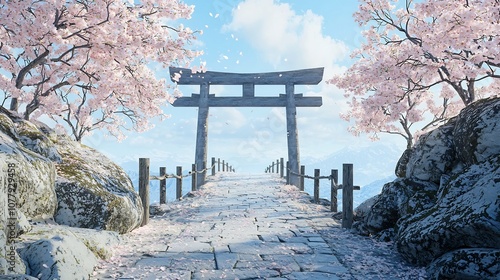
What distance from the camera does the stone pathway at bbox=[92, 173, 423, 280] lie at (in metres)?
3.94

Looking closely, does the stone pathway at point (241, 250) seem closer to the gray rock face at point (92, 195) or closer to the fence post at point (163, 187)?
the gray rock face at point (92, 195)

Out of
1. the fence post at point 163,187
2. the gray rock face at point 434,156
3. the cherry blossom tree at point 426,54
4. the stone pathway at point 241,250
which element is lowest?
the stone pathway at point 241,250

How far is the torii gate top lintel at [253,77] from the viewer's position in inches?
628

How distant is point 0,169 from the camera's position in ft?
9.57

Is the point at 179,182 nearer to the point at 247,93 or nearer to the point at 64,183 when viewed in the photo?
the point at 64,183

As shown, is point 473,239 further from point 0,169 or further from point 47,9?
point 47,9

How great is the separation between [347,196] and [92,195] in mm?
4528

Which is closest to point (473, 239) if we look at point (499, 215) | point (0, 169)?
point (499, 215)

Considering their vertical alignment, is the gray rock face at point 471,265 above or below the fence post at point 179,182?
below

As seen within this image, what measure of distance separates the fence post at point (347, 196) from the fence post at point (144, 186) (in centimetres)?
385

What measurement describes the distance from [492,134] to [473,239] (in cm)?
167

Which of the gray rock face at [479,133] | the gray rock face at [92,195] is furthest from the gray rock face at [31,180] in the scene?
the gray rock face at [479,133]

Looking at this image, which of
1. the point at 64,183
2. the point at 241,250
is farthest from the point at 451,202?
the point at 64,183

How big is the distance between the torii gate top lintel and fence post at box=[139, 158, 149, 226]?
9431 mm
